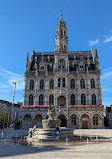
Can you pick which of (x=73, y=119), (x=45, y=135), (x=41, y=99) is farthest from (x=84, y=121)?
(x=45, y=135)

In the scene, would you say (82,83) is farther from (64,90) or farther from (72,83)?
(64,90)

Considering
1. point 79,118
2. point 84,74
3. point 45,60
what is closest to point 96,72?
point 84,74

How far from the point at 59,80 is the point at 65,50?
10645 mm

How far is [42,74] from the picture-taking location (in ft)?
139

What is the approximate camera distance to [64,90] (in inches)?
1507

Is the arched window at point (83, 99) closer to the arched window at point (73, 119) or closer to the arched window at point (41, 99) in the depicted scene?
the arched window at point (73, 119)

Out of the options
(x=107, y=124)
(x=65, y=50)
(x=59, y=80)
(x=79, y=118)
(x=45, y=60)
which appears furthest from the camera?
(x=107, y=124)

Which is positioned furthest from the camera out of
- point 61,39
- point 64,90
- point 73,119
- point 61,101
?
point 61,39

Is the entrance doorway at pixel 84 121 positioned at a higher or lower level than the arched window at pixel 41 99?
lower

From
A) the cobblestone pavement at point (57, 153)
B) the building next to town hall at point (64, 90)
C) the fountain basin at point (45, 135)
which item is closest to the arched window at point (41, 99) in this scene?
the building next to town hall at point (64, 90)

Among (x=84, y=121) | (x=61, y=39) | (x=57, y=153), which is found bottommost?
(x=84, y=121)

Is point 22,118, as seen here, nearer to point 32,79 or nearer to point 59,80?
point 32,79

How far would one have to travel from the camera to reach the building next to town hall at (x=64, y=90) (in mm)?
36531

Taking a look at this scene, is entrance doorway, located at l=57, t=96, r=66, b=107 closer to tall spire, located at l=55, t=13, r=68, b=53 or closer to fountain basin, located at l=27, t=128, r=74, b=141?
tall spire, located at l=55, t=13, r=68, b=53
